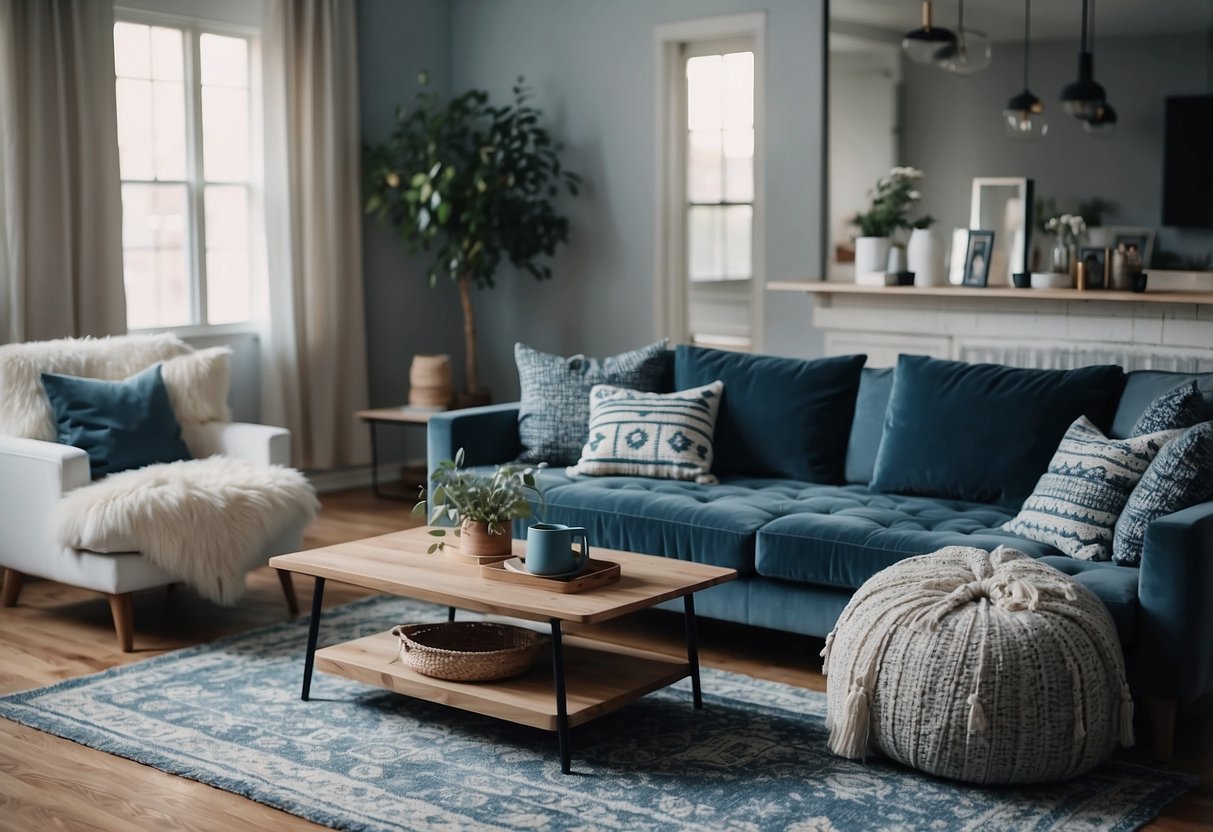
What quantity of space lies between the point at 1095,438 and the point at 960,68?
89.0 inches

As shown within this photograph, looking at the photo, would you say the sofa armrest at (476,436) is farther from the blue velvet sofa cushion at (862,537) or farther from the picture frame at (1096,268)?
the picture frame at (1096,268)

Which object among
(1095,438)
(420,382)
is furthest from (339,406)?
(1095,438)

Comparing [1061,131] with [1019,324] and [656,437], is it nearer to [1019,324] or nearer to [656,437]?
[1019,324]

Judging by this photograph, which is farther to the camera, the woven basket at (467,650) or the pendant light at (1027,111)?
the pendant light at (1027,111)

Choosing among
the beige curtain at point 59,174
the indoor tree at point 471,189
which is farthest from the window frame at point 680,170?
the beige curtain at point 59,174

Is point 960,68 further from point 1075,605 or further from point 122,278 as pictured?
point 122,278

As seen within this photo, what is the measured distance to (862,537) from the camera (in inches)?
147

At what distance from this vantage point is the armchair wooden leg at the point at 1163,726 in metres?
3.28

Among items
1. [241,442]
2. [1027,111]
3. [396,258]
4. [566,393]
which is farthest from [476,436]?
[1027,111]

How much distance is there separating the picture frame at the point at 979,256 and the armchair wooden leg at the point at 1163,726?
260 cm

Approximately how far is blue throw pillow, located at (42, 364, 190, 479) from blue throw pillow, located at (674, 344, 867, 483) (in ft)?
6.38

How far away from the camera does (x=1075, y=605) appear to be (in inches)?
123

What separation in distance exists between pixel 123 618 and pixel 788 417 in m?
2.23

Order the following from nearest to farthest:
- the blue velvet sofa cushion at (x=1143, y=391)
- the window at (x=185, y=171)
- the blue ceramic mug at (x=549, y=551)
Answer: the blue ceramic mug at (x=549, y=551)
the blue velvet sofa cushion at (x=1143, y=391)
the window at (x=185, y=171)
